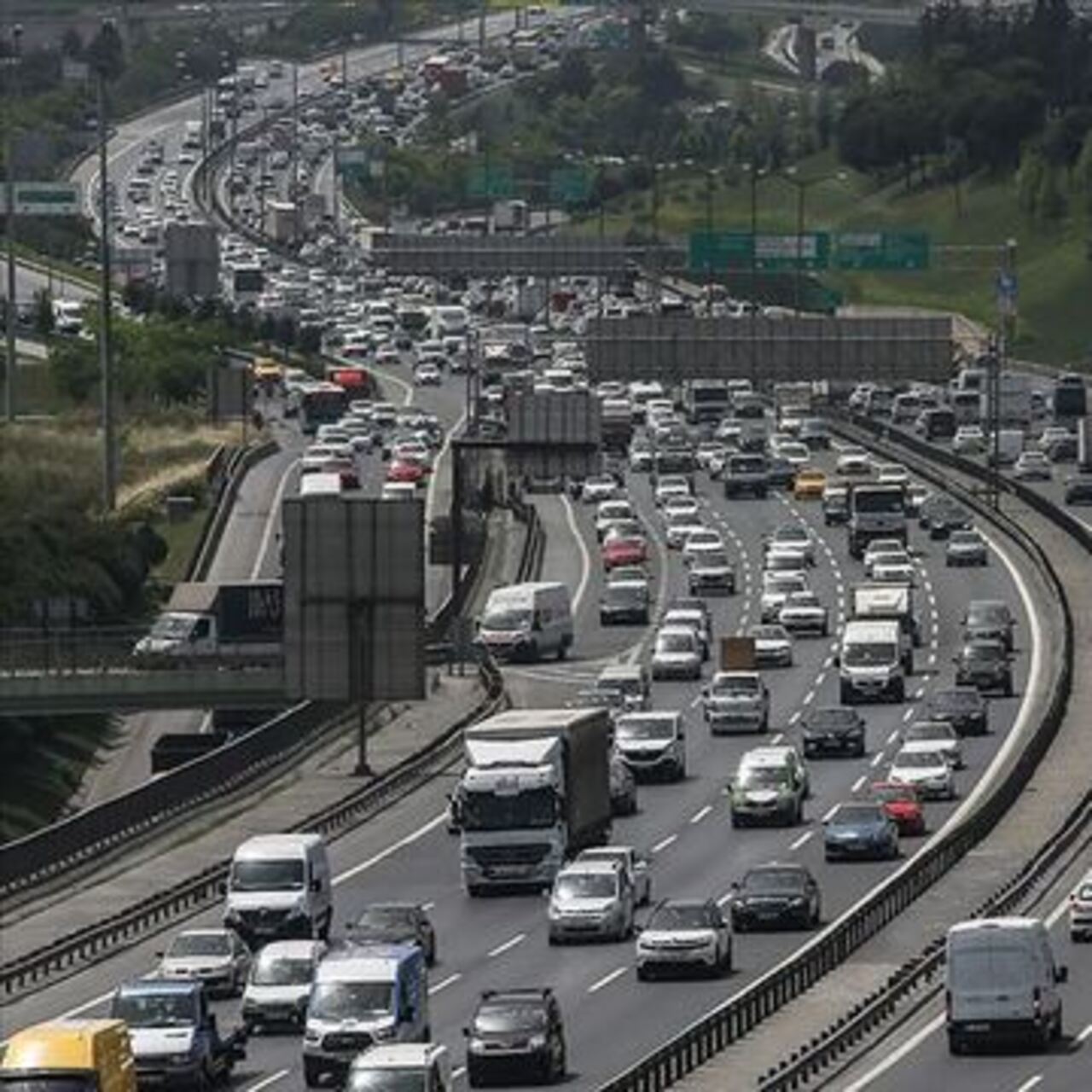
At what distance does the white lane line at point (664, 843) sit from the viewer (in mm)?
87500

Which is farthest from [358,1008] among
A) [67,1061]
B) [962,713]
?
[962,713]

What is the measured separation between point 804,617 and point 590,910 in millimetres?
48220

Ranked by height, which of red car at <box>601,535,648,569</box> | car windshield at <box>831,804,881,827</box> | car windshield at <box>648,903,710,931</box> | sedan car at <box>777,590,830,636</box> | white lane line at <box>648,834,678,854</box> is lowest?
red car at <box>601,535,648,569</box>

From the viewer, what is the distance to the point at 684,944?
7025 cm

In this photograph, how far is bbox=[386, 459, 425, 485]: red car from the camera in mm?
162000

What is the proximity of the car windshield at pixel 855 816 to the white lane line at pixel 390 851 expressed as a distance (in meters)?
7.31

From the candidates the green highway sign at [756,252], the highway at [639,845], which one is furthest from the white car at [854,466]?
the green highway sign at [756,252]

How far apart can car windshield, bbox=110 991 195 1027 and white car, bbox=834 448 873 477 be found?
96.7 metres

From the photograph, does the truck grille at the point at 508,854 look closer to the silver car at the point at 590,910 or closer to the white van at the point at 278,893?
the white van at the point at 278,893

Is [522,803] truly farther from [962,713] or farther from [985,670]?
[985,670]

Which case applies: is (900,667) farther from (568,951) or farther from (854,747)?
(568,951)

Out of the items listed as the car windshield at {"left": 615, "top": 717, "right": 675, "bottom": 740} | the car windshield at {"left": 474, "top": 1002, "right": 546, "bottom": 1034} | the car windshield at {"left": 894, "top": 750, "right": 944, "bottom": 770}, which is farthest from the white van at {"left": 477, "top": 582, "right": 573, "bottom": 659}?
the car windshield at {"left": 474, "top": 1002, "right": 546, "bottom": 1034}

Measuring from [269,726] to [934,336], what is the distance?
86.3 m

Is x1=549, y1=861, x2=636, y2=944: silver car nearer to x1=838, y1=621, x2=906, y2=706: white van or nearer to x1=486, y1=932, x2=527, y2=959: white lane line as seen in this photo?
x1=486, y1=932, x2=527, y2=959: white lane line
